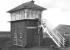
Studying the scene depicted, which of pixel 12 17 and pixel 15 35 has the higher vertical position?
pixel 12 17

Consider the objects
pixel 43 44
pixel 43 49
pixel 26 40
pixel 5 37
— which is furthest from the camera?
pixel 5 37

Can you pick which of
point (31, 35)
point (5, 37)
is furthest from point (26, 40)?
point (5, 37)

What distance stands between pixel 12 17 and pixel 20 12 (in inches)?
111

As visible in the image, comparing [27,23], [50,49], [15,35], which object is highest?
[27,23]

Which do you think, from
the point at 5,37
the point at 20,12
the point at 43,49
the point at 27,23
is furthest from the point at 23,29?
the point at 5,37

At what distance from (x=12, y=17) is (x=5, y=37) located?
13.5 m

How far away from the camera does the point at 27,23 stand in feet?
69.3

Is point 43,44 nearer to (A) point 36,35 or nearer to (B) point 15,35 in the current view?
(A) point 36,35

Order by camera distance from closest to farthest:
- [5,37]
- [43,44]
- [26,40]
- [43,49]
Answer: [43,49]
[26,40]
[43,44]
[5,37]

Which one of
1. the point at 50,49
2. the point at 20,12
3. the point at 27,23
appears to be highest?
the point at 20,12

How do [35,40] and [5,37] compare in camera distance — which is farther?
[5,37]

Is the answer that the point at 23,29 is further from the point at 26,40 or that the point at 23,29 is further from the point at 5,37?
the point at 5,37

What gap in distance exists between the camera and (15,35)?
2394cm

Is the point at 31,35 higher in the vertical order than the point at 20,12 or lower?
lower
